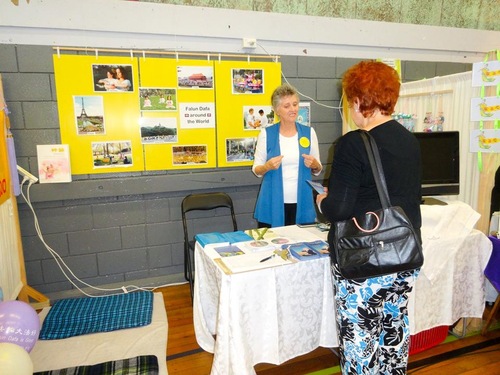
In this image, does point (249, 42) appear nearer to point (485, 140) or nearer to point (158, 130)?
point (158, 130)

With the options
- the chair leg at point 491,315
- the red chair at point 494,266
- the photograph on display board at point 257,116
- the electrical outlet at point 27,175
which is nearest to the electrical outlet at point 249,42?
the photograph on display board at point 257,116

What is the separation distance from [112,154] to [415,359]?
262cm

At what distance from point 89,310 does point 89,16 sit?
2.24 metres

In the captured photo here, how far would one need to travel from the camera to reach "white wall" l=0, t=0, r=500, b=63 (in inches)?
104

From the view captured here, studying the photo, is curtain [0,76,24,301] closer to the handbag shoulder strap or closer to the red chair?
the handbag shoulder strap

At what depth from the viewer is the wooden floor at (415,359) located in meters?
2.09

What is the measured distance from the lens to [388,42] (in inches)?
144

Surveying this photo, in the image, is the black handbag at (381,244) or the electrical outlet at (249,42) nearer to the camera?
the black handbag at (381,244)

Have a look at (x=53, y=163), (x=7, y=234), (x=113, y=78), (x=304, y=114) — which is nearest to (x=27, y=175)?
(x=53, y=163)

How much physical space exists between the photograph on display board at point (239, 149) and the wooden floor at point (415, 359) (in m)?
1.54

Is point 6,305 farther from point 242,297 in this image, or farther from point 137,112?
point 137,112

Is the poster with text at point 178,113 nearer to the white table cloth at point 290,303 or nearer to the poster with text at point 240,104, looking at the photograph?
the poster with text at point 240,104

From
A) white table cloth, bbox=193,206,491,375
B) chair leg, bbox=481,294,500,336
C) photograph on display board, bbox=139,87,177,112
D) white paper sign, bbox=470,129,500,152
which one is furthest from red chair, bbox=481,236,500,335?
photograph on display board, bbox=139,87,177,112

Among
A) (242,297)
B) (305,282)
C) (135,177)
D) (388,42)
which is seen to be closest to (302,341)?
(305,282)
